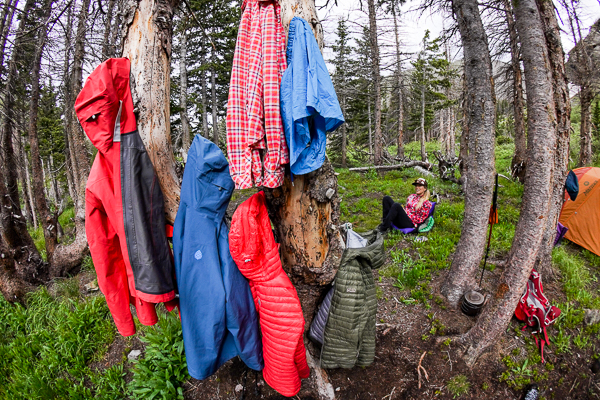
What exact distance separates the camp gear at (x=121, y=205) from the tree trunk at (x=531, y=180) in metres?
3.25

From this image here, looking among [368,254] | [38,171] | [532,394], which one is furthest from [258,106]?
[38,171]

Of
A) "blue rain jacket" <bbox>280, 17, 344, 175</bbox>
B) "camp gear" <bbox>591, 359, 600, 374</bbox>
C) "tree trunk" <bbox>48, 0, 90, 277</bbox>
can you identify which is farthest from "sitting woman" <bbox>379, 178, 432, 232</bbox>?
"tree trunk" <bbox>48, 0, 90, 277</bbox>

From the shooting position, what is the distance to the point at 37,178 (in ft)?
21.5

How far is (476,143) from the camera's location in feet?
12.2

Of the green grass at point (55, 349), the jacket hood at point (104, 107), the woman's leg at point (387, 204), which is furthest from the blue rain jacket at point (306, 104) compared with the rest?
the woman's leg at point (387, 204)

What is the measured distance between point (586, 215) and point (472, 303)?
14.5ft

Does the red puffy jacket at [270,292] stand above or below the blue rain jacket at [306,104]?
below

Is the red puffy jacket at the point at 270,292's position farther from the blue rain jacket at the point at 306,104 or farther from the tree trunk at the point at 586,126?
the tree trunk at the point at 586,126

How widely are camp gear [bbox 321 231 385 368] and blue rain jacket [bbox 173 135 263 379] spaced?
29.7 inches

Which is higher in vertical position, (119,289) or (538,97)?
(538,97)

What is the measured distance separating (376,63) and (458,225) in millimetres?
9025

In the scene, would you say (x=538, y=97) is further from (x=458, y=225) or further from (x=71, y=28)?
(x=71, y=28)

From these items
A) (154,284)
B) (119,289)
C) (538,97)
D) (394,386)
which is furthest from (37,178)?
(538,97)

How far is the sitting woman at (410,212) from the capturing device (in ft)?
18.9
